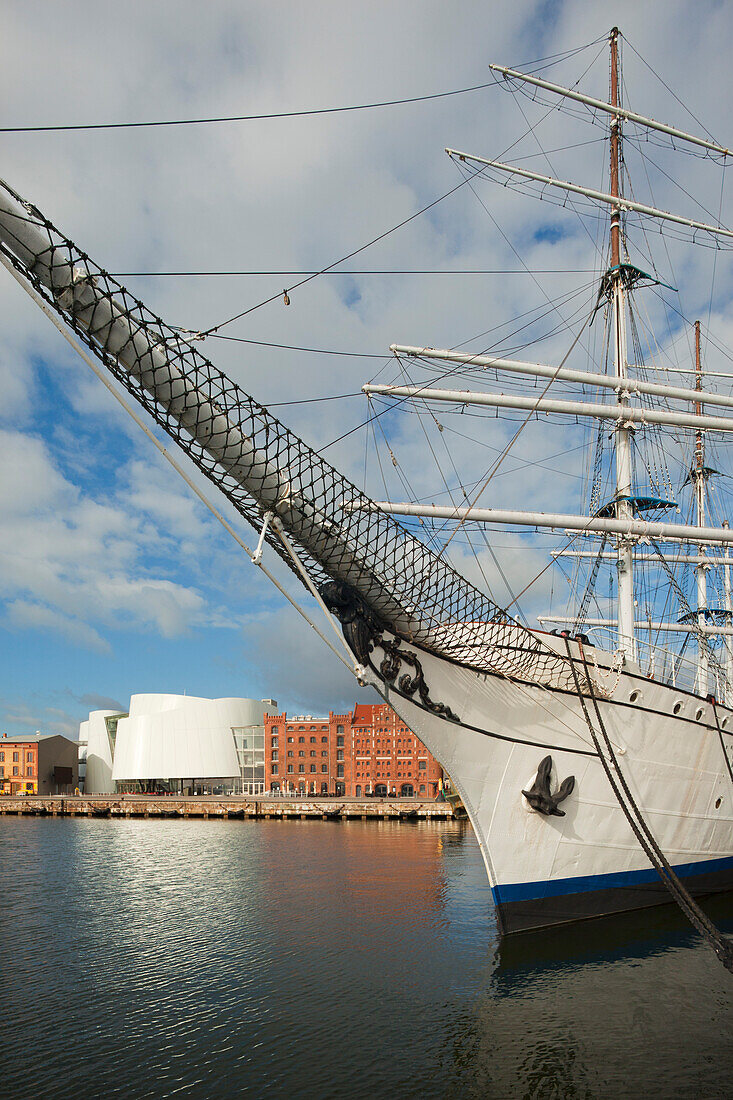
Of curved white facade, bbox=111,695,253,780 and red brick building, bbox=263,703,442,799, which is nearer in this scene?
red brick building, bbox=263,703,442,799

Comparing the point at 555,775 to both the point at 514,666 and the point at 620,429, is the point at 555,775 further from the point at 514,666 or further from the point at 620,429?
the point at 620,429

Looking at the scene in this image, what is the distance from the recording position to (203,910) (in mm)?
22531

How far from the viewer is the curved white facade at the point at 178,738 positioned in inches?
3541

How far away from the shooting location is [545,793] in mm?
14922

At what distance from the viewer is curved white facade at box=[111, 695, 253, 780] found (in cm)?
8994

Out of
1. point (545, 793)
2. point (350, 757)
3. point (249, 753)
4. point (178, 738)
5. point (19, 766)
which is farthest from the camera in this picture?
point (19, 766)

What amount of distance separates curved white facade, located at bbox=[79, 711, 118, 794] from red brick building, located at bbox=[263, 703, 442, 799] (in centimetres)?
2650

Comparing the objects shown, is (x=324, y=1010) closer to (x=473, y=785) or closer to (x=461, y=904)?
(x=473, y=785)

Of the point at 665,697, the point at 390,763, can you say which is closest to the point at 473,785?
the point at 665,697

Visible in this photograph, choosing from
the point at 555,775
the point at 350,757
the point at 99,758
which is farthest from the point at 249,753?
the point at 555,775

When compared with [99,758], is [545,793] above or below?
above

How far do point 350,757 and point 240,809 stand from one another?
62.1ft

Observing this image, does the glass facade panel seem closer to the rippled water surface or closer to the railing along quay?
the railing along quay

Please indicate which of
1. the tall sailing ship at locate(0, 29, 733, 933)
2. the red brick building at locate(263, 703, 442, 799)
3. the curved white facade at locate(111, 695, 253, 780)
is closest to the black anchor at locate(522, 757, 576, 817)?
the tall sailing ship at locate(0, 29, 733, 933)
